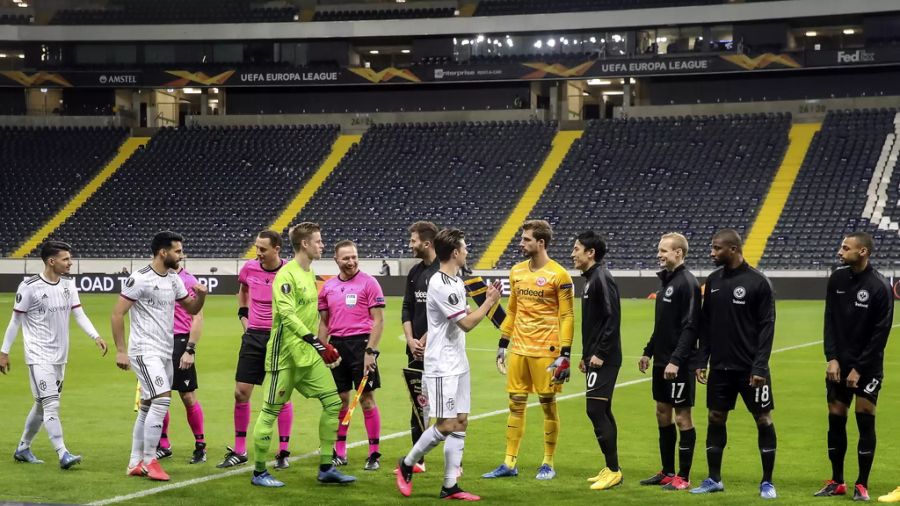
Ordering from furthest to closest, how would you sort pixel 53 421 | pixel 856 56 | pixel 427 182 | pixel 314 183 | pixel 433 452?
pixel 314 183, pixel 427 182, pixel 856 56, pixel 433 452, pixel 53 421

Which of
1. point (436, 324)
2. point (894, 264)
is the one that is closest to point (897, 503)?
point (436, 324)

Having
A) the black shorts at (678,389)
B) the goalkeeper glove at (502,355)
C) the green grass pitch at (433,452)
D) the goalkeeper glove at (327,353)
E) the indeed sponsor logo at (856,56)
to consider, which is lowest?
the green grass pitch at (433,452)

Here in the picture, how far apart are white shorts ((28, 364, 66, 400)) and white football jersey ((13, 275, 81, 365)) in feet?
0.22

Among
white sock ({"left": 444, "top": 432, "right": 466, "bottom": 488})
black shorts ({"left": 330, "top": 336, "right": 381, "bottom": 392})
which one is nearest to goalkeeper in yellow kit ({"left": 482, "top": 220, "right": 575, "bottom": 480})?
white sock ({"left": 444, "top": 432, "right": 466, "bottom": 488})

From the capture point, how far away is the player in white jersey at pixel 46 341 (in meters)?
10.8

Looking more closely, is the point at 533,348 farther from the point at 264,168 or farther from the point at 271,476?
the point at 264,168

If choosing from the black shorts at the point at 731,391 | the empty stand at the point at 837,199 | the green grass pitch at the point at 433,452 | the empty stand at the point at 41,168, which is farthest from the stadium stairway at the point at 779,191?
the black shorts at the point at 731,391

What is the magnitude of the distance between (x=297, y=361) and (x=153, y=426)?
1475mm

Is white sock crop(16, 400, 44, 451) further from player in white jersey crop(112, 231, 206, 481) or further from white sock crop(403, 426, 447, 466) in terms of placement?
white sock crop(403, 426, 447, 466)

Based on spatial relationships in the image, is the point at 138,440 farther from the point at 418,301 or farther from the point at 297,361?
the point at 418,301

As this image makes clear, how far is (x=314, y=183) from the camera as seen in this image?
5656cm

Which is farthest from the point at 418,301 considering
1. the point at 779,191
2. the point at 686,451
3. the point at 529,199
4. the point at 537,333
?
the point at 529,199

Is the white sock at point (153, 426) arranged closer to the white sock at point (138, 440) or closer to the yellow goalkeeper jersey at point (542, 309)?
the white sock at point (138, 440)

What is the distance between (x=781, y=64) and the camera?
55.0 metres
